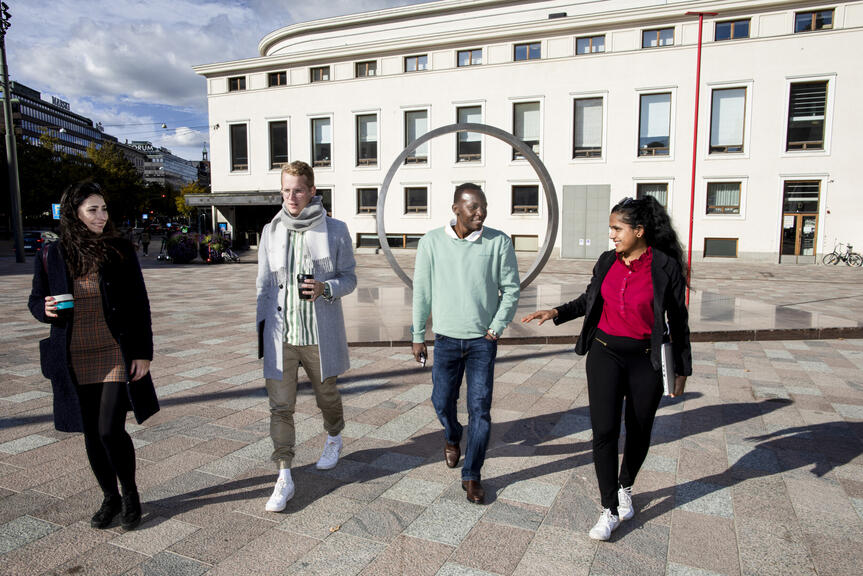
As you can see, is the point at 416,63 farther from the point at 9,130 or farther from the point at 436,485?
the point at 436,485

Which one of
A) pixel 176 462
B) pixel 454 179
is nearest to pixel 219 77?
pixel 454 179

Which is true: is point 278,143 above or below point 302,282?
above

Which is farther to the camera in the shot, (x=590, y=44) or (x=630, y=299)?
(x=590, y=44)

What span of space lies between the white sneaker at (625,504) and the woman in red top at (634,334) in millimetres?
62

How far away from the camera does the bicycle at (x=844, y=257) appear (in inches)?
950

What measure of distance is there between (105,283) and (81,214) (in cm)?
38

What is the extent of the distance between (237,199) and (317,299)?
3184 centimetres

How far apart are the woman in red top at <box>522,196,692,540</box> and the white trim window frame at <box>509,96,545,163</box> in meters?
26.5

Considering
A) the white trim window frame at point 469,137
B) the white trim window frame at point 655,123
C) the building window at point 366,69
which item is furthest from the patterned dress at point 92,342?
the building window at point 366,69

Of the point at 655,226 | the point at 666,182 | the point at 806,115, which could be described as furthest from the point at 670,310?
the point at 806,115

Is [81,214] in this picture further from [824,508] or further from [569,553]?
[824,508]

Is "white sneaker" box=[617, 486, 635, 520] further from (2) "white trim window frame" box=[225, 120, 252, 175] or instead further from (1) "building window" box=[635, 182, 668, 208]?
(2) "white trim window frame" box=[225, 120, 252, 175]

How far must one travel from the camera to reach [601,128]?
27.8 metres

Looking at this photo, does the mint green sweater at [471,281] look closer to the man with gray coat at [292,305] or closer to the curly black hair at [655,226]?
the man with gray coat at [292,305]
